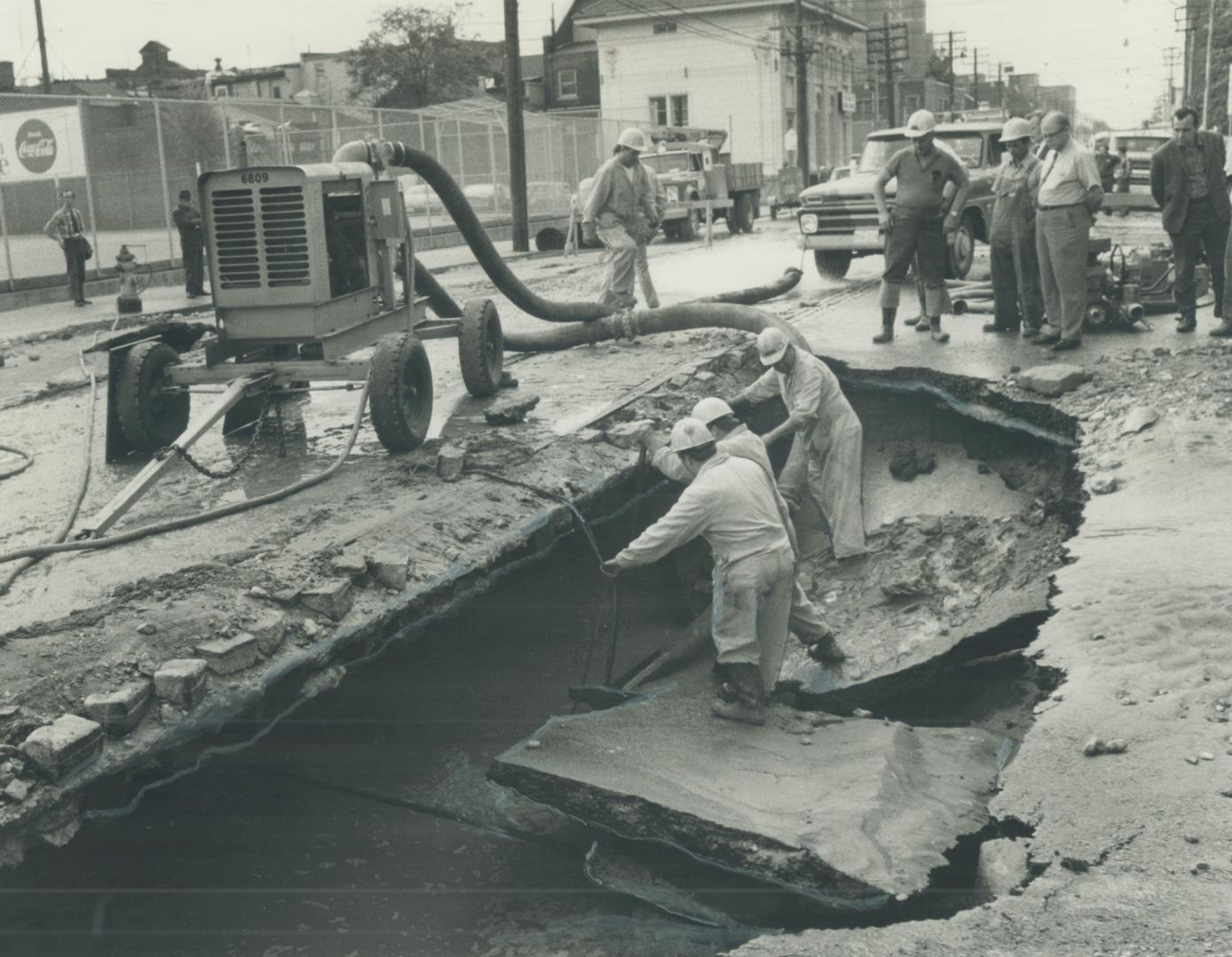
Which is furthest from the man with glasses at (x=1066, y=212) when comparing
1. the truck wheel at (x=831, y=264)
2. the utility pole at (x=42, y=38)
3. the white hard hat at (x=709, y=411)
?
the utility pole at (x=42, y=38)

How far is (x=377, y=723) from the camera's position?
23.1 ft

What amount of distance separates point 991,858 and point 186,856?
346 centimetres

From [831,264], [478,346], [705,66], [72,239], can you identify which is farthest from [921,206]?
[705,66]

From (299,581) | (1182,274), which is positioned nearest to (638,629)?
(299,581)

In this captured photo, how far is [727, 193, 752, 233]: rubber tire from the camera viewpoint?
30516 millimetres

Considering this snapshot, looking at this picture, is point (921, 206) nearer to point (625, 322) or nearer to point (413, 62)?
point (625, 322)

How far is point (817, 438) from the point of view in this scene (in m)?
8.38

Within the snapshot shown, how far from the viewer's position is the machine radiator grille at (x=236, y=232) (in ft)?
26.3

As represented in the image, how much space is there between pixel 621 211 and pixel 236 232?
5.44 meters

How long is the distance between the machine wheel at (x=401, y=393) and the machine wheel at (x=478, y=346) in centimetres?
112

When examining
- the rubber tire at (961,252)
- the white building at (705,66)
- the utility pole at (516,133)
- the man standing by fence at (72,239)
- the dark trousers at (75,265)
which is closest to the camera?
the rubber tire at (961,252)

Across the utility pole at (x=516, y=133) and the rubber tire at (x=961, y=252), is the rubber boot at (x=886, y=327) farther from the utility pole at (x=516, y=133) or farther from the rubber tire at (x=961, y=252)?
the utility pole at (x=516, y=133)

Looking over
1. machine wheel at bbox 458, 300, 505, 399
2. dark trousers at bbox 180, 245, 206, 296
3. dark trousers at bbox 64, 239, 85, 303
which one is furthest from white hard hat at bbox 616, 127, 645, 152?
dark trousers at bbox 64, 239, 85, 303

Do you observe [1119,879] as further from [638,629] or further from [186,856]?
[638,629]
